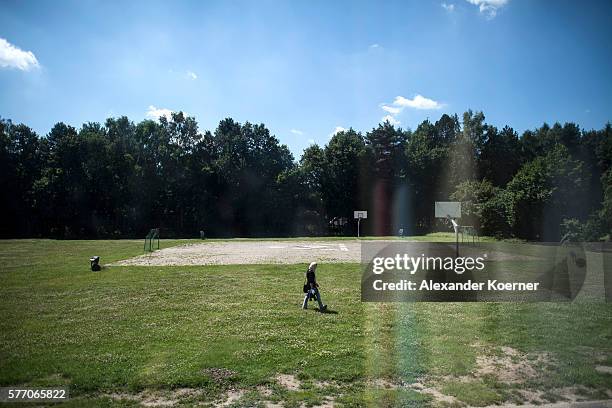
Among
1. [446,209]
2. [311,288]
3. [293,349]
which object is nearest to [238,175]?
[446,209]

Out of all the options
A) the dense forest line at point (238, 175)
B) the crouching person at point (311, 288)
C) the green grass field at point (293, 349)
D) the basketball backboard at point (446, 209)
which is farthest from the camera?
the dense forest line at point (238, 175)

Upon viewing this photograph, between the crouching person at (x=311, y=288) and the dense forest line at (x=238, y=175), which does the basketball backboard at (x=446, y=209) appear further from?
the crouching person at (x=311, y=288)

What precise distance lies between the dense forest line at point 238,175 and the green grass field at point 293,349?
44.1 metres

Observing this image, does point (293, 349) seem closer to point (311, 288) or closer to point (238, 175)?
point (311, 288)

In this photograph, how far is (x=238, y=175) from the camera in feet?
216

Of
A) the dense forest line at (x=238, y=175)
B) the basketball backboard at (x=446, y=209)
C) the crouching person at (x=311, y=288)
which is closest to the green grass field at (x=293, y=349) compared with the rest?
the crouching person at (x=311, y=288)

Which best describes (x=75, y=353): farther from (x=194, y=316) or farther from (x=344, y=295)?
(x=344, y=295)

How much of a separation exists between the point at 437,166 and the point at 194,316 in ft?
210

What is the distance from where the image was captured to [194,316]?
10227 millimetres

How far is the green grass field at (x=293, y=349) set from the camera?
6020 millimetres

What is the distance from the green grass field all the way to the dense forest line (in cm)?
4405

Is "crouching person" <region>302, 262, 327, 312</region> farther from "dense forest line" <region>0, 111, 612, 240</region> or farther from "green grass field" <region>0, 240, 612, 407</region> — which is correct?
"dense forest line" <region>0, 111, 612, 240</region>

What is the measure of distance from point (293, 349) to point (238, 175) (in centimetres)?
5956

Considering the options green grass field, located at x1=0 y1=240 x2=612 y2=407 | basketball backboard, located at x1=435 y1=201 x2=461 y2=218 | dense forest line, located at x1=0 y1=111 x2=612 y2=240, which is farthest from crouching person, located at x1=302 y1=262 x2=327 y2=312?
dense forest line, located at x1=0 y1=111 x2=612 y2=240
